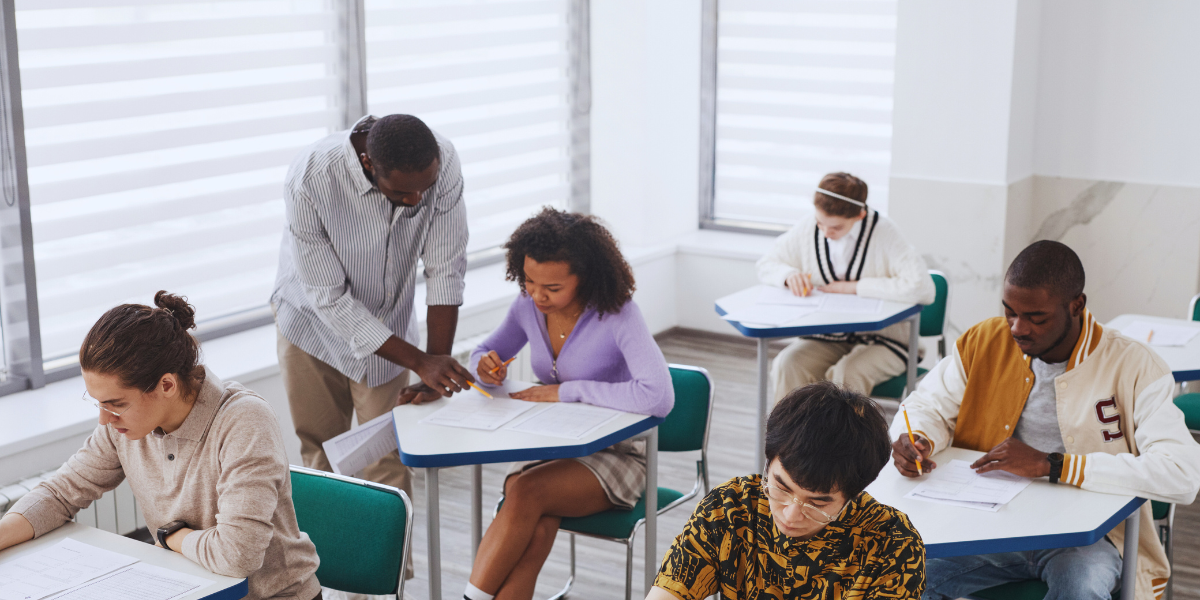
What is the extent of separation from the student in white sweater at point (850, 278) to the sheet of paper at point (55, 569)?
2.69 metres

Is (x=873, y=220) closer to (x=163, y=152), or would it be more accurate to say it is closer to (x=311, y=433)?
(x=311, y=433)

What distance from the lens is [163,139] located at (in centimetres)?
409

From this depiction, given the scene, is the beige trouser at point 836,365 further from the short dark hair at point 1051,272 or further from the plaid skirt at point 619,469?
the short dark hair at point 1051,272

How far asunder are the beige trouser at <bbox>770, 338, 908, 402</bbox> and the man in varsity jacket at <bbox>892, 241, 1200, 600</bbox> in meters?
1.51

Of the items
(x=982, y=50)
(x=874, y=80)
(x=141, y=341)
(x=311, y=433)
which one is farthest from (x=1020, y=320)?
(x=874, y=80)

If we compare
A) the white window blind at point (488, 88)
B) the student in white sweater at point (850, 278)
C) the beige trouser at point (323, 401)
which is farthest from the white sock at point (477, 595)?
the white window blind at point (488, 88)

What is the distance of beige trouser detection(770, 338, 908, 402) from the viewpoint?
165 inches

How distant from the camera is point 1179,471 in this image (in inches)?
90.7

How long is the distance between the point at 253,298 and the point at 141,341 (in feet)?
8.81

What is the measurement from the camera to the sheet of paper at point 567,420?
9.16 feet

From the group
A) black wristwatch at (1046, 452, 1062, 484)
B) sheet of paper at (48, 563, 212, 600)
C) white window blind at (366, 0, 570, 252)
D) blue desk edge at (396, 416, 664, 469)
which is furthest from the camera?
white window blind at (366, 0, 570, 252)

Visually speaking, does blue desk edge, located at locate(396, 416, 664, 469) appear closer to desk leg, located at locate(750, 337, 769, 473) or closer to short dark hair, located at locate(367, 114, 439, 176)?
short dark hair, located at locate(367, 114, 439, 176)

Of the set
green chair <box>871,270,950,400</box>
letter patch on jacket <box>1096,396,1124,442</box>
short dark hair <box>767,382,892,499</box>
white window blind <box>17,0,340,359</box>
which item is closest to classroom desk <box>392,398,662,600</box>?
short dark hair <box>767,382,892,499</box>

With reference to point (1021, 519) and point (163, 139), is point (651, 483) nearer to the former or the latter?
point (1021, 519)
